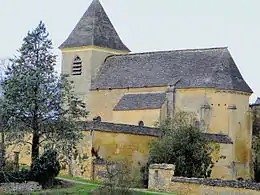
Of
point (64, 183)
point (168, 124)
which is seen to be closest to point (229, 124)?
point (168, 124)

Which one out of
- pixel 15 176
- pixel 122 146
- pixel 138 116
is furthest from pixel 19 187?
pixel 138 116

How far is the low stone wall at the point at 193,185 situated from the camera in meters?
38.5

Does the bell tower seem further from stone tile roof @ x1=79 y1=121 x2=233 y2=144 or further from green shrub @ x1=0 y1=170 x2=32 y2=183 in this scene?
green shrub @ x1=0 y1=170 x2=32 y2=183

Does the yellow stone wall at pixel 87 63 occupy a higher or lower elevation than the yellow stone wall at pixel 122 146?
higher

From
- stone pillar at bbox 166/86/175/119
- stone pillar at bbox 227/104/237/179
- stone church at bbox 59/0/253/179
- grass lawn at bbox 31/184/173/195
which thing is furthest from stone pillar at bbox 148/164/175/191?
stone pillar at bbox 166/86/175/119

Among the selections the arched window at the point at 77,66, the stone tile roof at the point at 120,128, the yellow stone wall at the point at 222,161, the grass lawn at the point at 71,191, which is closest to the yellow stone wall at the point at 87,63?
the arched window at the point at 77,66

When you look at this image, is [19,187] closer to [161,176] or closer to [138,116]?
[161,176]

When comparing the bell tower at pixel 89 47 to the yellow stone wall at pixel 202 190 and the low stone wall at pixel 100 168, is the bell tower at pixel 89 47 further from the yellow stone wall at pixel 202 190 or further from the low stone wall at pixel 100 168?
the yellow stone wall at pixel 202 190

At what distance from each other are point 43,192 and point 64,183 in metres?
3.35

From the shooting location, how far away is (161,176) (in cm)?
4341

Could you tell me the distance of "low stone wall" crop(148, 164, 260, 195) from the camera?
3847 cm

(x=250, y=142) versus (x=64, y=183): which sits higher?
(x=250, y=142)

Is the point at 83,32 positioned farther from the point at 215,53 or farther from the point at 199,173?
the point at 199,173

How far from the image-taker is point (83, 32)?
76.5 m
